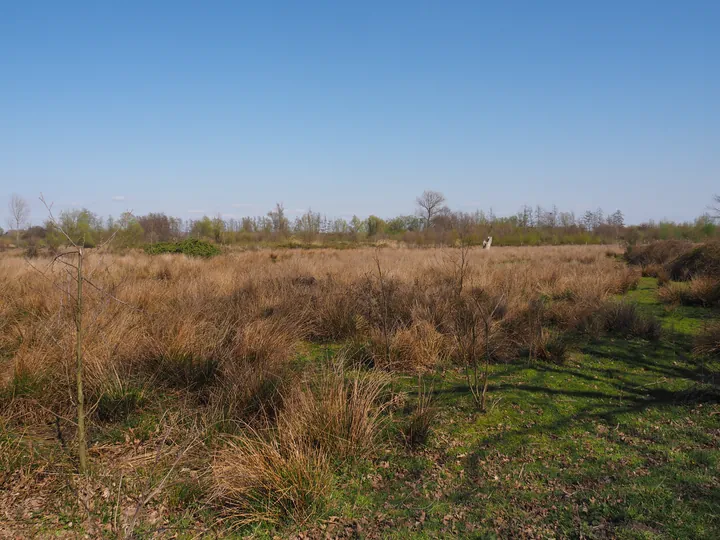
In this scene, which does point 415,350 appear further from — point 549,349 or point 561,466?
point 561,466

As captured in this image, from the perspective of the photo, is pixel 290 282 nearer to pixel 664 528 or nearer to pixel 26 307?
pixel 26 307

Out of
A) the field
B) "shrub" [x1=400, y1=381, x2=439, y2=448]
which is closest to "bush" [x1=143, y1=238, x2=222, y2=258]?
the field

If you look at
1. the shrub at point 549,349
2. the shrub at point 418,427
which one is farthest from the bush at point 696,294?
the shrub at point 418,427

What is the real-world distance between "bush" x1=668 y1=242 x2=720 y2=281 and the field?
684 cm

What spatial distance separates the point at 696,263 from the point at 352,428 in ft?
45.9

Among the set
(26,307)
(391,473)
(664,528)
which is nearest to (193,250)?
(26,307)

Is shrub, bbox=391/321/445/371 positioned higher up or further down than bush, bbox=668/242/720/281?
further down

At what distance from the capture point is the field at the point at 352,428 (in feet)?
8.97

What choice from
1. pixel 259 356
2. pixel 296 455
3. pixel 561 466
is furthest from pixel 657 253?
pixel 296 455

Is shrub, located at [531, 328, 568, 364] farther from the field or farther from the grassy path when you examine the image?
the grassy path

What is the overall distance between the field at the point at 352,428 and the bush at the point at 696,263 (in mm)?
6838

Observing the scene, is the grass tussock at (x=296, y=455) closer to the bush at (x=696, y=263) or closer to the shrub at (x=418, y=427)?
the shrub at (x=418, y=427)

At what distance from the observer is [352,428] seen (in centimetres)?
349

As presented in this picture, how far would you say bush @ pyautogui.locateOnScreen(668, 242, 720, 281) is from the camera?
39.5 feet
